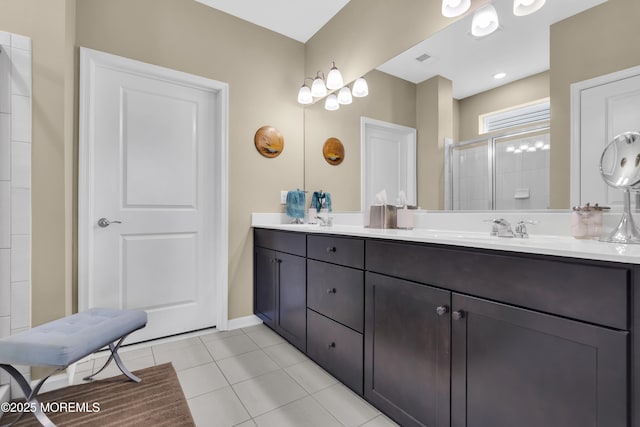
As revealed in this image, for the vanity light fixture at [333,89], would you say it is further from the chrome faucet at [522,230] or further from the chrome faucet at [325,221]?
the chrome faucet at [522,230]

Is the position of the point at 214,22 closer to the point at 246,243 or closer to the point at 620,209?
the point at 246,243

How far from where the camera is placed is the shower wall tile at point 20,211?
4.86 feet

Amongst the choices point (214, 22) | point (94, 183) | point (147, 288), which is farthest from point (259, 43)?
point (147, 288)

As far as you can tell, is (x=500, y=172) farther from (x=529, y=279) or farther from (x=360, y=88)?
(x=360, y=88)

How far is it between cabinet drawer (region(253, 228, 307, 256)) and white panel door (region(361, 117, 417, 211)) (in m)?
0.59

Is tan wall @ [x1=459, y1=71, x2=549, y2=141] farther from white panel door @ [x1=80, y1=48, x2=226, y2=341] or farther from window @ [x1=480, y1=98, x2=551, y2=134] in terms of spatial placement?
white panel door @ [x1=80, y1=48, x2=226, y2=341]

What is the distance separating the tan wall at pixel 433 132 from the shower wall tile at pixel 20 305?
7.06 ft

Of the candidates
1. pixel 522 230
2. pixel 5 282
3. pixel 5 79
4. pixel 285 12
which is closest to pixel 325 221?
pixel 522 230

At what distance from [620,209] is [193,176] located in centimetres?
246

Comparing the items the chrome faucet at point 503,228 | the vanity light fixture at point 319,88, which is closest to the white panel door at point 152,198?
the vanity light fixture at point 319,88

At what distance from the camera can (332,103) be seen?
2521 mm

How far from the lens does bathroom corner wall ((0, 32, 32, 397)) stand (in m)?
1.46

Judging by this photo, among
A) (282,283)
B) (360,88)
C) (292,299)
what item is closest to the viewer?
(292,299)

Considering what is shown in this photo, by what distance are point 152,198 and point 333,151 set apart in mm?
1441
